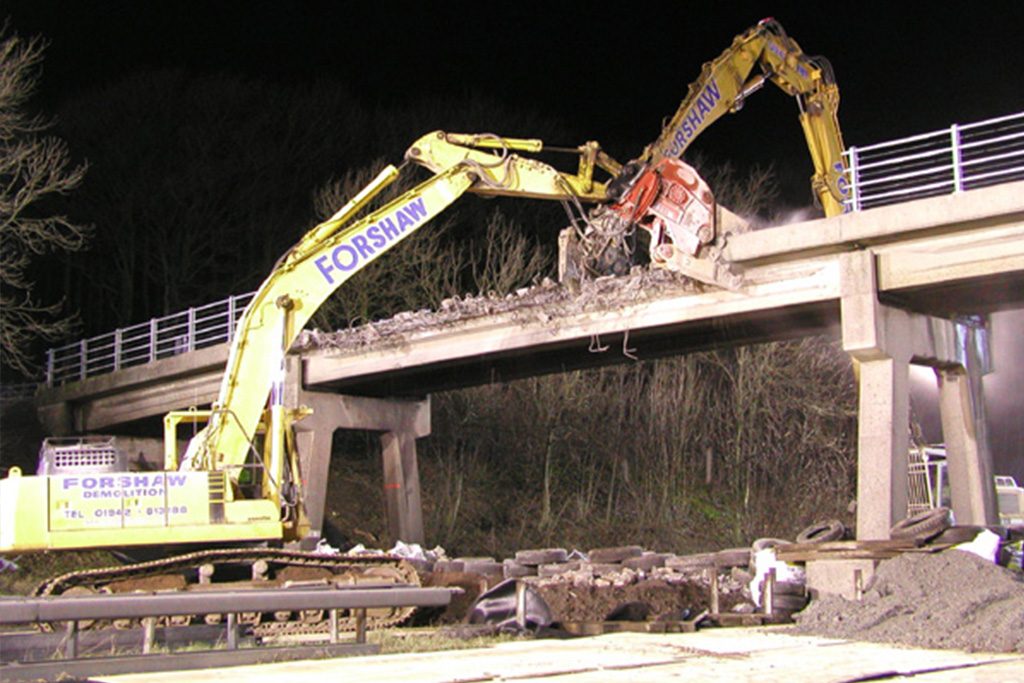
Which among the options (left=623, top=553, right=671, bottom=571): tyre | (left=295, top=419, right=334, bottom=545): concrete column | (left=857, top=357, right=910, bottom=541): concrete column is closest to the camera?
(left=857, top=357, right=910, bottom=541): concrete column

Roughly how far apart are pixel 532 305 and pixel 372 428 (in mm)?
7133

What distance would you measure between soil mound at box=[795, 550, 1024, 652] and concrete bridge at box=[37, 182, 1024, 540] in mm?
3238

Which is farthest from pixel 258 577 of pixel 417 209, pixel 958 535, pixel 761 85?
pixel 761 85

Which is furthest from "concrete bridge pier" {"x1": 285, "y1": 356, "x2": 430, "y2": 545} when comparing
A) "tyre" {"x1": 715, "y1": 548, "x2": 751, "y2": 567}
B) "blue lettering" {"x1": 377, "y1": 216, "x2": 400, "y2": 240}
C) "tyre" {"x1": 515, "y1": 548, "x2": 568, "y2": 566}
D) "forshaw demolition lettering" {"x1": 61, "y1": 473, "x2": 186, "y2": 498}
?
"forshaw demolition lettering" {"x1": 61, "y1": 473, "x2": 186, "y2": 498}

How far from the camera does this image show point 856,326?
64.4 ft

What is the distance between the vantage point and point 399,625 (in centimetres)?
1587

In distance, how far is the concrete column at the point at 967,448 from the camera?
21203mm

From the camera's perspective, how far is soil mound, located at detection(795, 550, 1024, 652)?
43.5 ft

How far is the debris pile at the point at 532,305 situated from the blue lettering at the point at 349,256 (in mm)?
4973

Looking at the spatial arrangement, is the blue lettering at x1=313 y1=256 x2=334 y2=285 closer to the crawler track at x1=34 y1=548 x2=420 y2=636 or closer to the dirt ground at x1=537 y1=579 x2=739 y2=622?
the crawler track at x1=34 y1=548 x2=420 y2=636

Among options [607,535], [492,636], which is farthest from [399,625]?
[607,535]

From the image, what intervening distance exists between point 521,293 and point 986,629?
12524 millimetres

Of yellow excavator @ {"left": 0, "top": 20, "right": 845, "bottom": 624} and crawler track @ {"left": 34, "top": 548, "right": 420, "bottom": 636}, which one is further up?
yellow excavator @ {"left": 0, "top": 20, "right": 845, "bottom": 624}

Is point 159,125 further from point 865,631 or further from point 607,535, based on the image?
point 865,631
